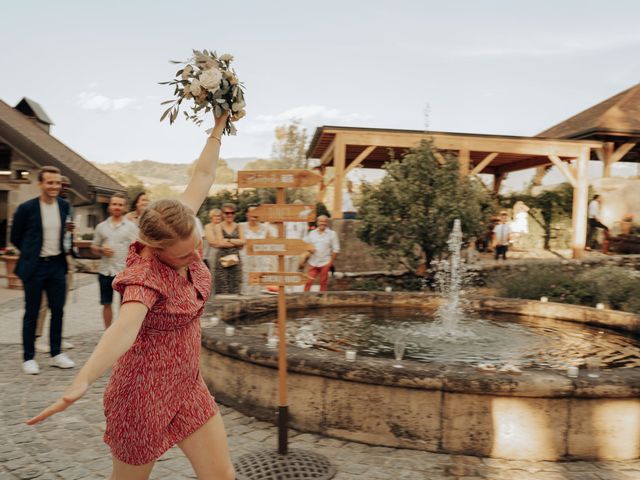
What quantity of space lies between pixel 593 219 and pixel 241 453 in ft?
56.8

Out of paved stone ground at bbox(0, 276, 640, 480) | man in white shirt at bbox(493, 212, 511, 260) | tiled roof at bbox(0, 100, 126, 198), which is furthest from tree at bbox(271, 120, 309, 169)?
paved stone ground at bbox(0, 276, 640, 480)

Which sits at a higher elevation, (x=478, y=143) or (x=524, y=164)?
(x=478, y=143)

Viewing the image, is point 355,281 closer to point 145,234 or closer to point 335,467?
point 335,467

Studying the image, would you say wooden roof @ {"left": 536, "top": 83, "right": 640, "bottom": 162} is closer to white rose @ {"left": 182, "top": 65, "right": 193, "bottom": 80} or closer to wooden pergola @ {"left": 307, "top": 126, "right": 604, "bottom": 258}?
wooden pergola @ {"left": 307, "top": 126, "right": 604, "bottom": 258}

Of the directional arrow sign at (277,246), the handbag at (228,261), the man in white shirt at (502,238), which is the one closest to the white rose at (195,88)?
the directional arrow sign at (277,246)

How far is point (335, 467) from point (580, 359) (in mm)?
3458

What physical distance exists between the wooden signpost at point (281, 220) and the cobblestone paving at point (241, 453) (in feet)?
1.22

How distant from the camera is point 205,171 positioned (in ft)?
8.96

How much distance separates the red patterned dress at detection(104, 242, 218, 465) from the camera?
212 centimetres

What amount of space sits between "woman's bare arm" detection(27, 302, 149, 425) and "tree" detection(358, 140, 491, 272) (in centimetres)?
1058

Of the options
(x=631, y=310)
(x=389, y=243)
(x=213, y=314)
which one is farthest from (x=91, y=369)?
(x=389, y=243)

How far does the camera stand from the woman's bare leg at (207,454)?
221 centimetres

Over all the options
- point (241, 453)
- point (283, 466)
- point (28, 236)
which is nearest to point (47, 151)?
point (28, 236)

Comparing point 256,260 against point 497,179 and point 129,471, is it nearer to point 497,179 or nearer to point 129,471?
point 129,471
